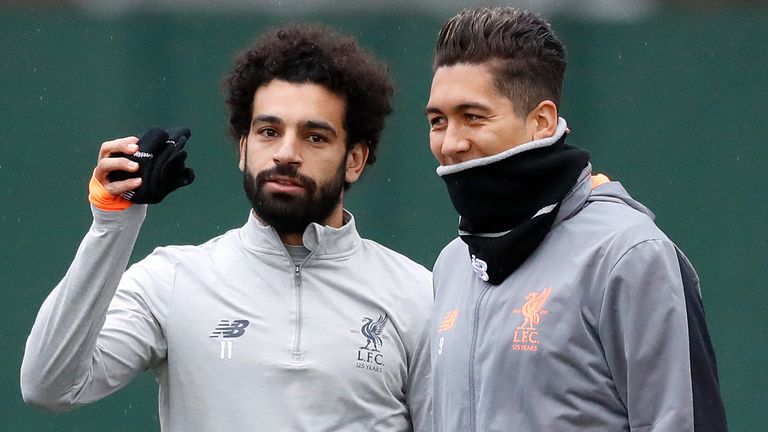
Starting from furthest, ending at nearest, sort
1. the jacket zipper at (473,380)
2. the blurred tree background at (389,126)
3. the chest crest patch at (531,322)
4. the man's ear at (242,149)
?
the blurred tree background at (389,126) < the man's ear at (242,149) < the jacket zipper at (473,380) < the chest crest patch at (531,322)

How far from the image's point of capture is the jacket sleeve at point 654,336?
2.60 meters

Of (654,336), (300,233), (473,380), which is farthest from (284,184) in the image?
(654,336)

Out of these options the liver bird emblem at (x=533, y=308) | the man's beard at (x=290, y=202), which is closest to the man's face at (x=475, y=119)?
the liver bird emblem at (x=533, y=308)

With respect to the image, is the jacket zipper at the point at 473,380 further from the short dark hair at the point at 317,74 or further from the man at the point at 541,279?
the short dark hair at the point at 317,74

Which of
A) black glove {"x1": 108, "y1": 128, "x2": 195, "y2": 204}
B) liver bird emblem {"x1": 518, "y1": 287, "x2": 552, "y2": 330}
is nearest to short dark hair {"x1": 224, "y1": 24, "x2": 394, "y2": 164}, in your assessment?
black glove {"x1": 108, "y1": 128, "x2": 195, "y2": 204}

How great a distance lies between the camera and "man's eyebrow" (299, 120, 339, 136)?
137 inches

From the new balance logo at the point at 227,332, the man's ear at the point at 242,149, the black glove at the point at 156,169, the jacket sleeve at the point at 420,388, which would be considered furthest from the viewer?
the man's ear at the point at 242,149

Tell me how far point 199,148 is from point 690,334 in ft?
8.91

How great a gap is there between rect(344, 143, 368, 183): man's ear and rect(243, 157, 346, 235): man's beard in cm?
15

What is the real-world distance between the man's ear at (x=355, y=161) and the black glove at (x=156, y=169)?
1.90 ft

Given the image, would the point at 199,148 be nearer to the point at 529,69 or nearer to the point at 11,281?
the point at 11,281

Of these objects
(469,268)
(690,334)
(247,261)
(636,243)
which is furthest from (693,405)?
(247,261)

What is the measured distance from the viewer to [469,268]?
3098 mm

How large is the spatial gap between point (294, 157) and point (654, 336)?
3.82 ft
